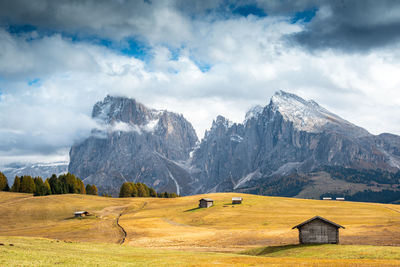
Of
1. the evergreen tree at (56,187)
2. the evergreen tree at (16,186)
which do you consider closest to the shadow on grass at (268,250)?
the evergreen tree at (56,187)

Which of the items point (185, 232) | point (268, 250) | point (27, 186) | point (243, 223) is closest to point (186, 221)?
point (243, 223)

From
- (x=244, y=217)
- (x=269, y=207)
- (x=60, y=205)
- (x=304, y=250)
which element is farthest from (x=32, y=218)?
(x=304, y=250)

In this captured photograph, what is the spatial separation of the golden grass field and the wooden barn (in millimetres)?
4741

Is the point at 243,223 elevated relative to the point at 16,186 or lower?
lower

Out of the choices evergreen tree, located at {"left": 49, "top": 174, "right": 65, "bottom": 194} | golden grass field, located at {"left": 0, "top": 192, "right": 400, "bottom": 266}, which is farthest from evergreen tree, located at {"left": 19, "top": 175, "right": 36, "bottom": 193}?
golden grass field, located at {"left": 0, "top": 192, "right": 400, "bottom": 266}

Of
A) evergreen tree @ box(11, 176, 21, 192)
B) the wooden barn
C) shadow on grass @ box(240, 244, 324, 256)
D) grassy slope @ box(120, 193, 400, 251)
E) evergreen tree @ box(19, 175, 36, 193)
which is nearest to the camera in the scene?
shadow on grass @ box(240, 244, 324, 256)

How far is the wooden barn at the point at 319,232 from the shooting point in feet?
218

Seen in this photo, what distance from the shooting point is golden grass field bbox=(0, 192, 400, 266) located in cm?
4634

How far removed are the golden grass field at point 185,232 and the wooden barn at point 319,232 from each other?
4741 mm

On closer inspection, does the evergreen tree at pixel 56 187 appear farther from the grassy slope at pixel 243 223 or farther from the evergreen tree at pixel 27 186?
the grassy slope at pixel 243 223

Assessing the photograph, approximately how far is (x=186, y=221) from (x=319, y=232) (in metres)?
60.5

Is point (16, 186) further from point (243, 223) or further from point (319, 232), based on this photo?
point (319, 232)

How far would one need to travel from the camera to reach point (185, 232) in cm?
9656

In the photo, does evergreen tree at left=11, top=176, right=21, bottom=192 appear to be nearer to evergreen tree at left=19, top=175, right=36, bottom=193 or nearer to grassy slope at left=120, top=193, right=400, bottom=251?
evergreen tree at left=19, top=175, right=36, bottom=193
